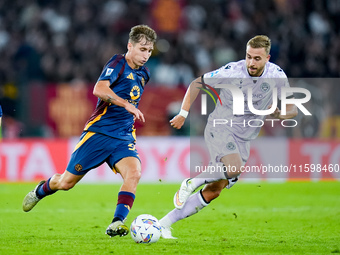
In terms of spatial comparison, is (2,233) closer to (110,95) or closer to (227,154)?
(110,95)

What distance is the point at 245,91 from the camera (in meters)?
7.04

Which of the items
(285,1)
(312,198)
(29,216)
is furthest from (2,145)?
(285,1)

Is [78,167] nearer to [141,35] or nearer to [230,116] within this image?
[141,35]

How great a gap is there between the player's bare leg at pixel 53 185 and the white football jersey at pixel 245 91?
161 cm

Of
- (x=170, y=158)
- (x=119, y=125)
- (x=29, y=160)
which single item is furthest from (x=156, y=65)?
(x=119, y=125)

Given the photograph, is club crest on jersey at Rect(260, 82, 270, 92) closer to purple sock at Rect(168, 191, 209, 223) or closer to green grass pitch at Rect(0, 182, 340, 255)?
purple sock at Rect(168, 191, 209, 223)

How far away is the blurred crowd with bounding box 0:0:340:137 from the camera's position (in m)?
15.4

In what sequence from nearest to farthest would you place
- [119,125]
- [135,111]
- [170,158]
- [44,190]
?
[135,111], [119,125], [44,190], [170,158]

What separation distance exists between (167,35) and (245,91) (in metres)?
9.52

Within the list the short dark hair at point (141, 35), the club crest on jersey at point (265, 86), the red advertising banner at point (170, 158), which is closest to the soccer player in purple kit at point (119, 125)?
the short dark hair at point (141, 35)

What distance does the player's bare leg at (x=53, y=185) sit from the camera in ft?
22.6

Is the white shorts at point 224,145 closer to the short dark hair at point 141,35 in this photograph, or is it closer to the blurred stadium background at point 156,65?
the short dark hair at point 141,35

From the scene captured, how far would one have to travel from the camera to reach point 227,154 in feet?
22.7

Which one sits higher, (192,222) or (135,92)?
(135,92)
